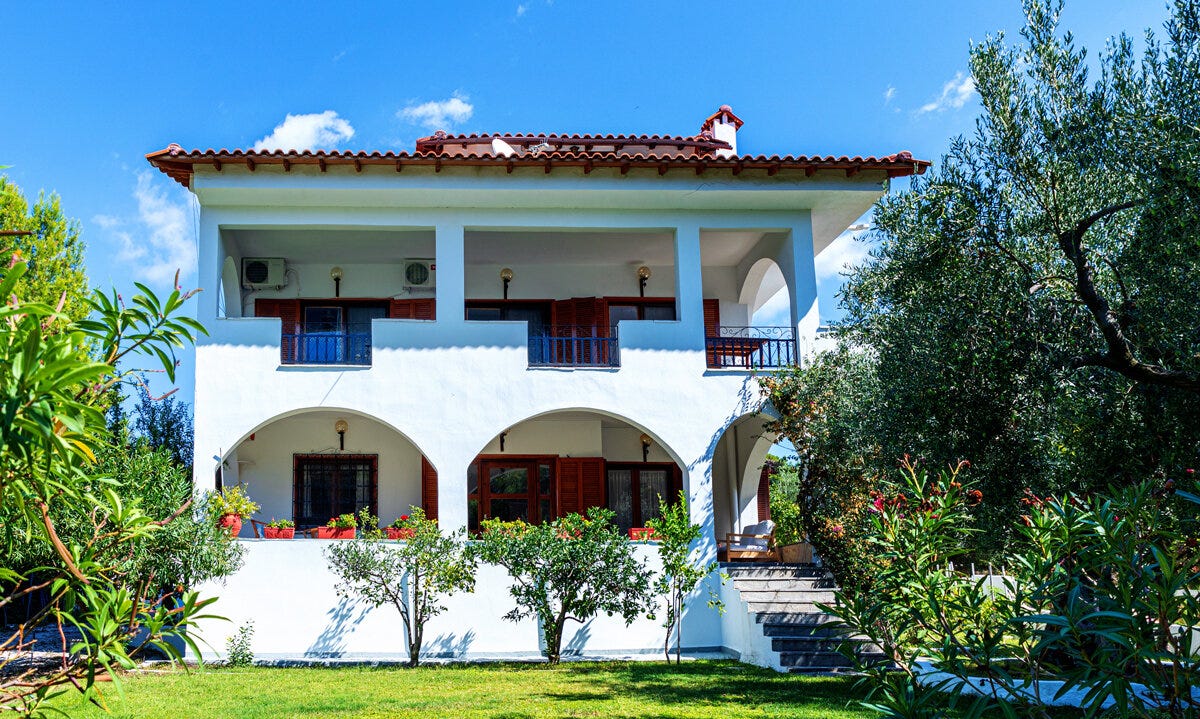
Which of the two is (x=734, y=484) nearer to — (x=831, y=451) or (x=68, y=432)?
(x=831, y=451)

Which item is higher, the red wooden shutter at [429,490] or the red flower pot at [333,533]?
the red wooden shutter at [429,490]

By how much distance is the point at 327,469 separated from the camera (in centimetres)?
1652

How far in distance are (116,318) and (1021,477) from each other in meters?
8.18

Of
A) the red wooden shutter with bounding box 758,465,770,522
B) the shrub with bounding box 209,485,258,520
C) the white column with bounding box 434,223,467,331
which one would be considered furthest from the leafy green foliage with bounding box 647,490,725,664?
the shrub with bounding box 209,485,258,520

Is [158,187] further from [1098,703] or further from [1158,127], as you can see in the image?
[1098,703]

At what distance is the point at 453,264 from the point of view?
48.3 ft

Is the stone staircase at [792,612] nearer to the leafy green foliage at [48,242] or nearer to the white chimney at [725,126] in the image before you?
the white chimney at [725,126]

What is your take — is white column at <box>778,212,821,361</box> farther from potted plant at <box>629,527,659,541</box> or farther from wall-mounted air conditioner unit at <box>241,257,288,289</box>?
wall-mounted air conditioner unit at <box>241,257,288,289</box>

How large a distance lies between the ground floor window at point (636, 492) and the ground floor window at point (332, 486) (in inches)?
161

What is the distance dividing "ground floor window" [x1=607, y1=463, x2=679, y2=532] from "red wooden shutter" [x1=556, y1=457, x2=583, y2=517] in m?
1.17

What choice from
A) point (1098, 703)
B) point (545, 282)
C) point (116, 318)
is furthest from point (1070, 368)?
point (545, 282)

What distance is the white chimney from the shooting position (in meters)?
19.0

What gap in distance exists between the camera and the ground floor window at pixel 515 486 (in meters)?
16.8

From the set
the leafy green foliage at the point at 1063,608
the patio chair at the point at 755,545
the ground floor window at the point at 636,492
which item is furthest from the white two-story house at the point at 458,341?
the leafy green foliage at the point at 1063,608
